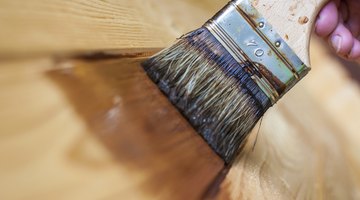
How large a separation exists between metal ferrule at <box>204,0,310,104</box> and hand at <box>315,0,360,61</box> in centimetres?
21

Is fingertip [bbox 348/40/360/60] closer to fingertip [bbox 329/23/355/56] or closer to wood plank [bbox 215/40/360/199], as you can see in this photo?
fingertip [bbox 329/23/355/56]

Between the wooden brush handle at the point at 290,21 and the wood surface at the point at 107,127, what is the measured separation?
191mm

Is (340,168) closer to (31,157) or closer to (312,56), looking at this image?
(312,56)

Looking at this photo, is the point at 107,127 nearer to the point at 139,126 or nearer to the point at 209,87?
the point at 139,126

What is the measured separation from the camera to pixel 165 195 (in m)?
0.70

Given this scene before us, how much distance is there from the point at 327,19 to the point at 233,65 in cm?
27

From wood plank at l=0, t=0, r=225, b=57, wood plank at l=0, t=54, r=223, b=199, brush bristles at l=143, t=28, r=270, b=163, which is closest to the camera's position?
wood plank at l=0, t=54, r=223, b=199

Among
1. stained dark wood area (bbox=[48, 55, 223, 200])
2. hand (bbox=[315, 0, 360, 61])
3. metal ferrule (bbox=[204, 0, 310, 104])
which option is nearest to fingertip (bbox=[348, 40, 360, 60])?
hand (bbox=[315, 0, 360, 61])

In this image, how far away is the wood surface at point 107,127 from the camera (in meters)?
0.59

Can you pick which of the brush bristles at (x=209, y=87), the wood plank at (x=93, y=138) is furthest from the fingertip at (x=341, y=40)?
the wood plank at (x=93, y=138)

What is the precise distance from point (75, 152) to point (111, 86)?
16 cm

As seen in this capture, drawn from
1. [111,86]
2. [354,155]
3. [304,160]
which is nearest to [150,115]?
[111,86]

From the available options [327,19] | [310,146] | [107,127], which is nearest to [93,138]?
[107,127]

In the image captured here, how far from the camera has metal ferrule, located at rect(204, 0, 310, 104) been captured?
2.90ft
